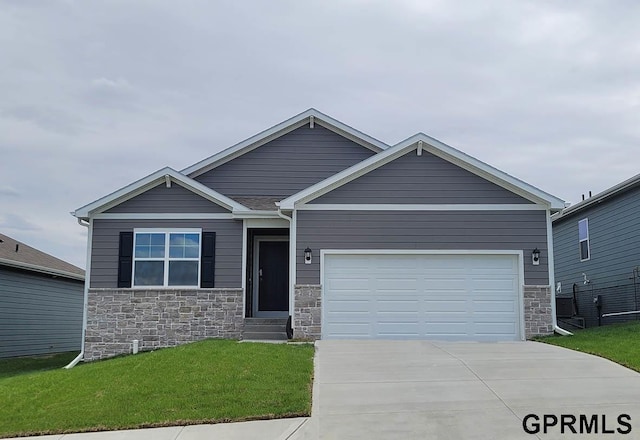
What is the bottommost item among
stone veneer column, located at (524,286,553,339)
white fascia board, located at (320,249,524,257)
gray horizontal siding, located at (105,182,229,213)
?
stone veneer column, located at (524,286,553,339)

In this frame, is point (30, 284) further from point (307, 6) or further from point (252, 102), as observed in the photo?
point (307, 6)

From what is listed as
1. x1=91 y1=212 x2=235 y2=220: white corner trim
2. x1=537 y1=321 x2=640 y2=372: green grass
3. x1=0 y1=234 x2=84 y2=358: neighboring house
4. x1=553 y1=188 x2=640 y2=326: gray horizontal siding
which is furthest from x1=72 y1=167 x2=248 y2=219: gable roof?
x1=553 y1=188 x2=640 y2=326: gray horizontal siding

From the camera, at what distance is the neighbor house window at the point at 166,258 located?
567 inches

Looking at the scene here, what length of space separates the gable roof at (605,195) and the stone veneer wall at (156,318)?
7.89 m

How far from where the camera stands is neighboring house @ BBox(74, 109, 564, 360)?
44.8ft

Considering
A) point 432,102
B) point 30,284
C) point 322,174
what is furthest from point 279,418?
point 30,284

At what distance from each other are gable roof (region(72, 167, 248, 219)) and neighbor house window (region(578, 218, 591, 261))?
1084 cm

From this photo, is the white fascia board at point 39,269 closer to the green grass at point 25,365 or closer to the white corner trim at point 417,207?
the green grass at point 25,365

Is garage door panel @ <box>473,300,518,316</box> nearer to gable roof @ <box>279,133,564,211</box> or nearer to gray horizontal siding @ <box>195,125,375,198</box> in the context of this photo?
gable roof @ <box>279,133,564,211</box>

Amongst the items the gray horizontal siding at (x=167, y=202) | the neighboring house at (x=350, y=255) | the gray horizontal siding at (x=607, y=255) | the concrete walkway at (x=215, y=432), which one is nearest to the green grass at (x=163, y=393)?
the concrete walkway at (x=215, y=432)

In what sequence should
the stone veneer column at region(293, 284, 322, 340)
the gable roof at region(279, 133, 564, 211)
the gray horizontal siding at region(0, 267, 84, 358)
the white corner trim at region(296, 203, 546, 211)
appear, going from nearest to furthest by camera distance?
the stone veneer column at region(293, 284, 322, 340) → the gable roof at region(279, 133, 564, 211) → the white corner trim at region(296, 203, 546, 211) → the gray horizontal siding at region(0, 267, 84, 358)

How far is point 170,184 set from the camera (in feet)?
48.2

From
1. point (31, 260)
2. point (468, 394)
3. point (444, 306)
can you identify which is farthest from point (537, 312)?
point (31, 260)

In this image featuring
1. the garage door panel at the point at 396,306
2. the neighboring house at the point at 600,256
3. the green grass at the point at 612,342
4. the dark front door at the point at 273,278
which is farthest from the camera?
the neighboring house at the point at 600,256
